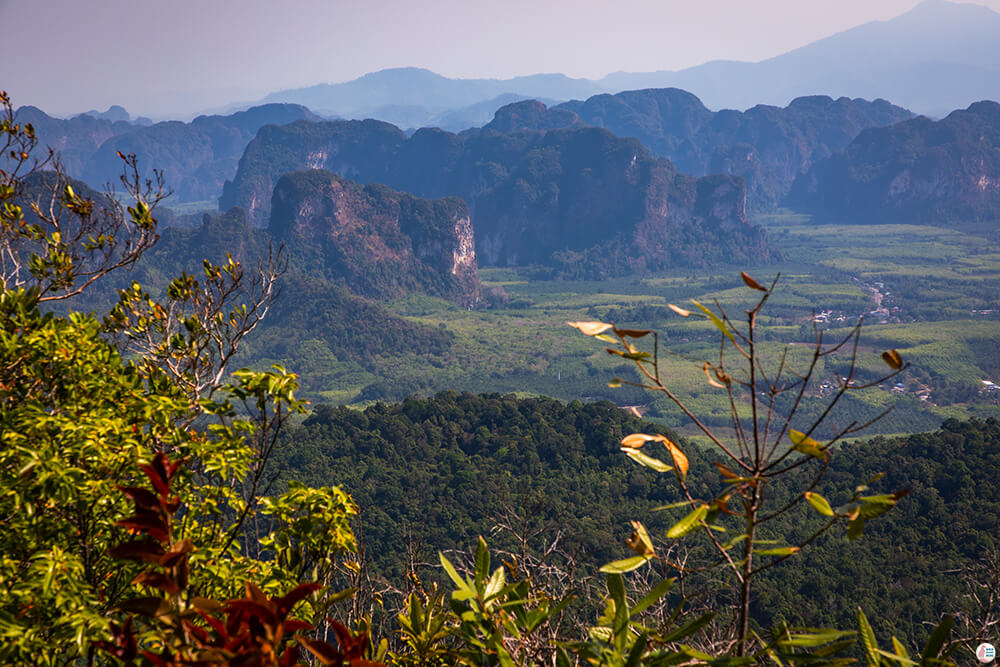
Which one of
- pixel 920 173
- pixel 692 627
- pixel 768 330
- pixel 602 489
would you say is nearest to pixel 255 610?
pixel 692 627

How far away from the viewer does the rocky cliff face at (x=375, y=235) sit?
97062 mm

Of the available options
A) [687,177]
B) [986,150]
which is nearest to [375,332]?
[687,177]

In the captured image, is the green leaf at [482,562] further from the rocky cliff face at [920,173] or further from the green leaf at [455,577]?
the rocky cliff face at [920,173]

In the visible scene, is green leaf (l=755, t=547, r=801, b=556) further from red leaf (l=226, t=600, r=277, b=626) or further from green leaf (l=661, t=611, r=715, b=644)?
red leaf (l=226, t=600, r=277, b=626)

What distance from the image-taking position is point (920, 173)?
148125 millimetres

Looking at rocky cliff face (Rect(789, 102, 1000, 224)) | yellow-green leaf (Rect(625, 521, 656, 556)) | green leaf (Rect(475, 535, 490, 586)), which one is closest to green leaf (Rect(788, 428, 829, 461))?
yellow-green leaf (Rect(625, 521, 656, 556))

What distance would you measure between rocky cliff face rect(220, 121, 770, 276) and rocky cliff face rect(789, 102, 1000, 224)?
167ft

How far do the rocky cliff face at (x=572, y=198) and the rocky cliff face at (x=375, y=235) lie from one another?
29.8 metres

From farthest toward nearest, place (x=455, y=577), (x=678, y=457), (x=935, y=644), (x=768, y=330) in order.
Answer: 1. (x=768, y=330)
2. (x=455, y=577)
3. (x=935, y=644)
4. (x=678, y=457)

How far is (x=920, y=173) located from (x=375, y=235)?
12535 cm

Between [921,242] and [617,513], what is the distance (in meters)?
127

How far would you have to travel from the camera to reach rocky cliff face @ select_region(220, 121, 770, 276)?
422ft

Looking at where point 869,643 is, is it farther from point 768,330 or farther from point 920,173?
point 920,173

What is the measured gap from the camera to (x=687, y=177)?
135250mm
